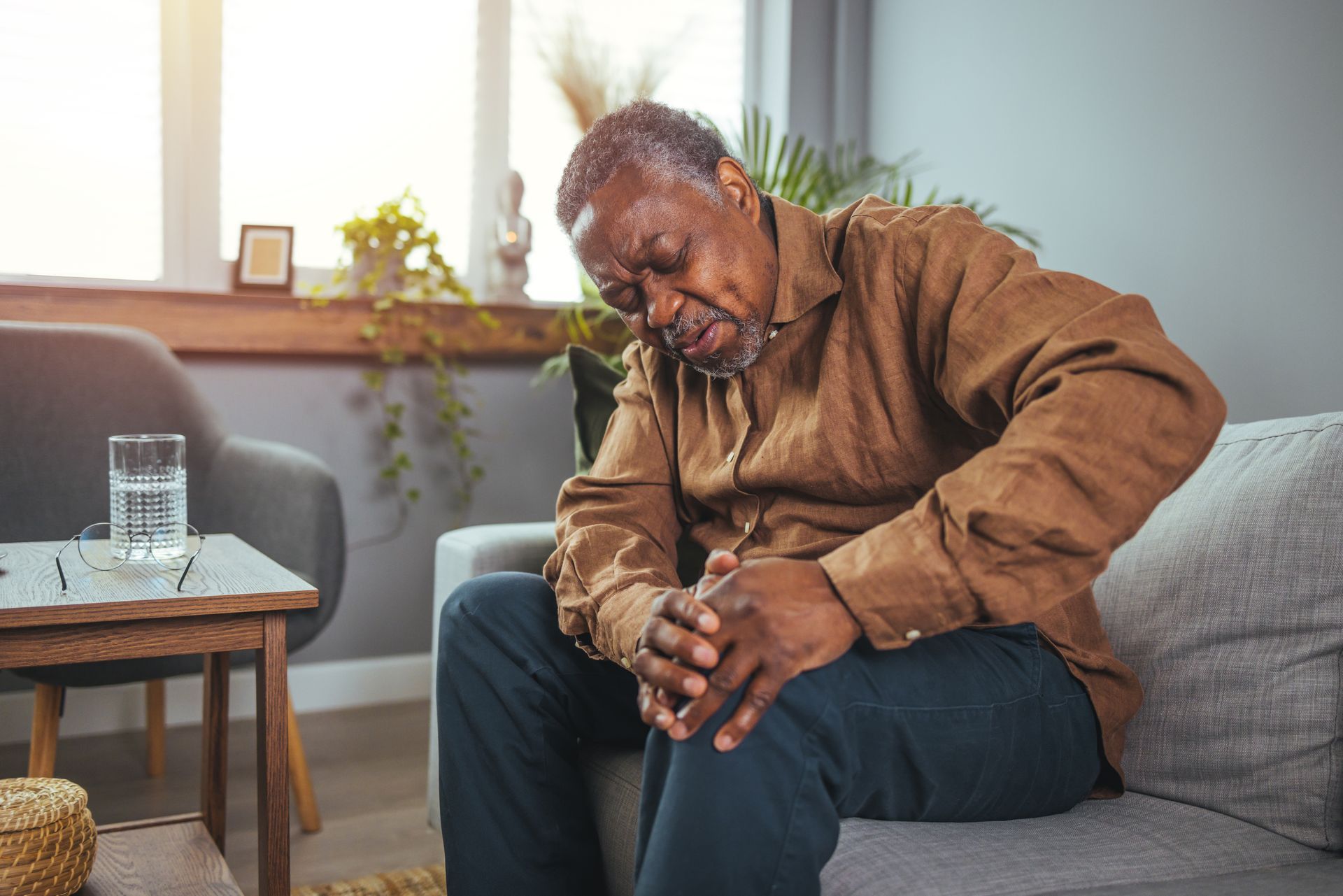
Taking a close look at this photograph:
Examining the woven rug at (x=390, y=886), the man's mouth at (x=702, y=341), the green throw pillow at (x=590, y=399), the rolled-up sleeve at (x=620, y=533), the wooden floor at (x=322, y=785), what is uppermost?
the man's mouth at (x=702, y=341)

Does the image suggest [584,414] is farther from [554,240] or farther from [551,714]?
[554,240]

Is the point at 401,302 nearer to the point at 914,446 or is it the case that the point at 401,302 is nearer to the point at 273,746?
the point at 273,746

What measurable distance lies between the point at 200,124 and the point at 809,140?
1549mm

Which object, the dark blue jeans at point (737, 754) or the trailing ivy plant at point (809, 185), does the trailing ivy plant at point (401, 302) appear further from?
the dark blue jeans at point (737, 754)

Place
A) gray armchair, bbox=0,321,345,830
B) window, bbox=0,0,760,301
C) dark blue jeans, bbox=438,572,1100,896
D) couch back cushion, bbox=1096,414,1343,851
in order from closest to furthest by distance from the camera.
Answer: dark blue jeans, bbox=438,572,1100,896 → couch back cushion, bbox=1096,414,1343,851 → gray armchair, bbox=0,321,345,830 → window, bbox=0,0,760,301

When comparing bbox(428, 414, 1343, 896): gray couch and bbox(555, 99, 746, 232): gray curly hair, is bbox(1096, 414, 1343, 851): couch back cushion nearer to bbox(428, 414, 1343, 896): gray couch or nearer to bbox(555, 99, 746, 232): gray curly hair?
bbox(428, 414, 1343, 896): gray couch

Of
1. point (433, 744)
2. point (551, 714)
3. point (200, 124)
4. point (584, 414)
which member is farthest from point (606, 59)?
point (551, 714)

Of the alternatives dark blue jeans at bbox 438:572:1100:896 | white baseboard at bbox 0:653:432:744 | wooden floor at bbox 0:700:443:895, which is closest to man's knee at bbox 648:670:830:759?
dark blue jeans at bbox 438:572:1100:896

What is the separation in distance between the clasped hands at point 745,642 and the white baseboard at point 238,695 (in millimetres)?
1554

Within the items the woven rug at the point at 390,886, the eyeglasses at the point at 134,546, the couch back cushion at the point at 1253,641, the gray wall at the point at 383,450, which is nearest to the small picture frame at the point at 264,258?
the gray wall at the point at 383,450

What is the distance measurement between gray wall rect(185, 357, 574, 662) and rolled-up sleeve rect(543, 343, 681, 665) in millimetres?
A: 1243

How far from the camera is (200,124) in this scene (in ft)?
8.21

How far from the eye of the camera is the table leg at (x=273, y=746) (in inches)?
48.7

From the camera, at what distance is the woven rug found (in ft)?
5.49
